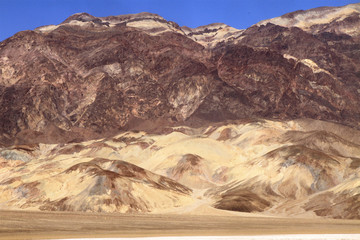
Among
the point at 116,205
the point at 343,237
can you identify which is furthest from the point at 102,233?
the point at 116,205

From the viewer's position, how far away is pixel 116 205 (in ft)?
272

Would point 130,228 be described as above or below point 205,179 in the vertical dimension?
below

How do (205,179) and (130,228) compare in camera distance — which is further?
(205,179)

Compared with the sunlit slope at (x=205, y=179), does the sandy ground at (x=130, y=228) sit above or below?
below

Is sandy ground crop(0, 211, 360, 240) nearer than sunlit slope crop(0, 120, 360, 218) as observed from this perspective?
Yes

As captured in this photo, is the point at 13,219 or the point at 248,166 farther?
the point at 248,166

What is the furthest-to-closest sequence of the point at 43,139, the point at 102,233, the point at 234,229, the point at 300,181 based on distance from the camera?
the point at 43,139 → the point at 300,181 → the point at 234,229 → the point at 102,233

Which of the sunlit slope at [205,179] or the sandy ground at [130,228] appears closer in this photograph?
the sandy ground at [130,228]

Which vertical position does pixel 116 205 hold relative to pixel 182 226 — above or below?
above

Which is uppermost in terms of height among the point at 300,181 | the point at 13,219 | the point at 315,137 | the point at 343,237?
the point at 315,137

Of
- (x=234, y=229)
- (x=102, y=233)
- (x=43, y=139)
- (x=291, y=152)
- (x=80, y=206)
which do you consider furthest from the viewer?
(x=43, y=139)

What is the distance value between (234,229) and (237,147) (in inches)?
3723

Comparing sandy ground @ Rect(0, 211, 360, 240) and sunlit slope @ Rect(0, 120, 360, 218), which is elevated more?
sunlit slope @ Rect(0, 120, 360, 218)

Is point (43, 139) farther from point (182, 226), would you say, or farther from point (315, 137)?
point (182, 226)
